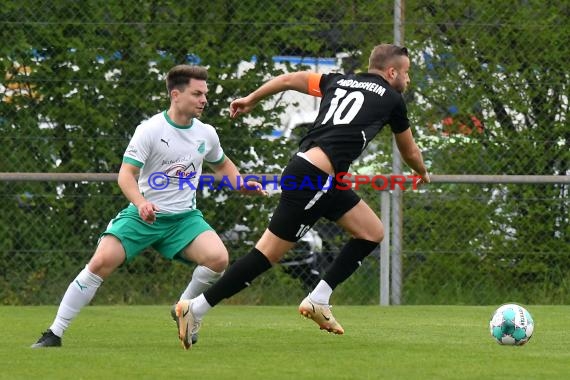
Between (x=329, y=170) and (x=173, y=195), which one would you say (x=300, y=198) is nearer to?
(x=329, y=170)

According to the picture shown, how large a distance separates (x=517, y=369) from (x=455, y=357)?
1.83ft

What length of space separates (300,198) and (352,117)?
538 millimetres

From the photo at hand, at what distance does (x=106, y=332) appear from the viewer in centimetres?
823

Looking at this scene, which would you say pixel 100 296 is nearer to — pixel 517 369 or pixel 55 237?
pixel 55 237

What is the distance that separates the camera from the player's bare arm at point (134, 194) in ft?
22.3

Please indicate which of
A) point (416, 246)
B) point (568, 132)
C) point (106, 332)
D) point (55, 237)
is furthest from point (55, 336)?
point (568, 132)

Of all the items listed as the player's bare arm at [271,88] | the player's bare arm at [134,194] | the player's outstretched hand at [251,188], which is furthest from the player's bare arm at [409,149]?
the player's bare arm at [134,194]

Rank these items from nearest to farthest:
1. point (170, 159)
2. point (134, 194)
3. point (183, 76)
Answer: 1. point (134, 194)
2. point (170, 159)
3. point (183, 76)

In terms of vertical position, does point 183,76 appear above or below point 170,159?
above

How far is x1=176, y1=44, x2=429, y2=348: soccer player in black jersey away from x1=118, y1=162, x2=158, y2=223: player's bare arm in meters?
0.53

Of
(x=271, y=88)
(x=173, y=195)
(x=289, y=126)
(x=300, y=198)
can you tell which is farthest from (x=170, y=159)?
(x=289, y=126)

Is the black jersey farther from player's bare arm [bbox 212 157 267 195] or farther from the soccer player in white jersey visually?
the soccer player in white jersey

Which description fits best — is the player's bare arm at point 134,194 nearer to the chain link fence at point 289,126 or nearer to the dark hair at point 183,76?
the dark hair at point 183,76

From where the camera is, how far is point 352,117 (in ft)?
23.4
